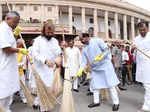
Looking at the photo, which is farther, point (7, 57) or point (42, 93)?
point (42, 93)

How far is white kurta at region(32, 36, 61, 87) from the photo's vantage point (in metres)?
3.20

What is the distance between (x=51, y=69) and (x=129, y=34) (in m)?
45.6

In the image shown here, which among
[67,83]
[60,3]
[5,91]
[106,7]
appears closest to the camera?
[67,83]

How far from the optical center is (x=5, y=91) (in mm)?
2453

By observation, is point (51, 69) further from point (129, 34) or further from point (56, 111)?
point (129, 34)

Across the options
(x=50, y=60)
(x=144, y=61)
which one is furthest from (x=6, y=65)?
(x=144, y=61)

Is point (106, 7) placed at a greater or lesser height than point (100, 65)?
greater

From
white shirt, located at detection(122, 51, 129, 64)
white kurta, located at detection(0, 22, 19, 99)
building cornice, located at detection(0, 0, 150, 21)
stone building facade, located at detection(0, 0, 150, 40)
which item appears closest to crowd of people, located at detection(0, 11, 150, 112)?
white kurta, located at detection(0, 22, 19, 99)

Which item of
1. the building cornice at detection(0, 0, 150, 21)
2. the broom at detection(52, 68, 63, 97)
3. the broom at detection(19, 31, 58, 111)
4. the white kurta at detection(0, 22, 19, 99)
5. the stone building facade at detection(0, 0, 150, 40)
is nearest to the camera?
the white kurta at detection(0, 22, 19, 99)

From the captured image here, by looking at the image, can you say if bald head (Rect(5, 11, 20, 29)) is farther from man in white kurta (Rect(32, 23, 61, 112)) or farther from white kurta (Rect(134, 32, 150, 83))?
white kurta (Rect(134, 32, 150, 83))

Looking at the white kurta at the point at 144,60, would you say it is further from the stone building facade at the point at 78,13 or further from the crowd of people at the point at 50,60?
the stone building facade at the point at 78,13

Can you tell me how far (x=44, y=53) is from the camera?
323 cm

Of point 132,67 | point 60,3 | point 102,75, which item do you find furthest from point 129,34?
point 102,75

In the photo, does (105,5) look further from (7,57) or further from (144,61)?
(7,57)
